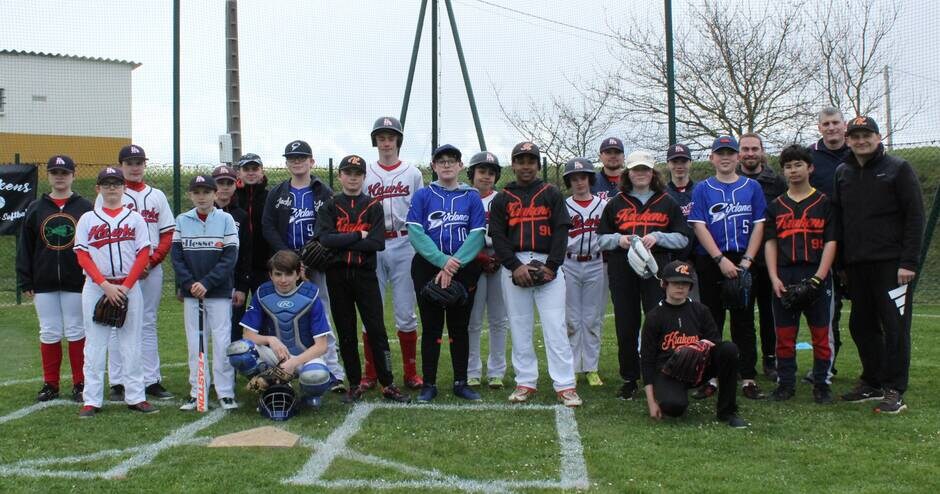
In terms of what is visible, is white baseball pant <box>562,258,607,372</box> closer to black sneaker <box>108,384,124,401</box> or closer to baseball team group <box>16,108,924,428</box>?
baseball team group <box>16,108,924,428</box>

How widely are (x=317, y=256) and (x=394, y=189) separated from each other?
0.99 metres

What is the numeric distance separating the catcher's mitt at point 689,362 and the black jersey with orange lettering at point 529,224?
1.13 meters

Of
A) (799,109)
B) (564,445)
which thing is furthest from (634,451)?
(799,109)

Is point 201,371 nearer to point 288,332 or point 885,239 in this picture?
point 288,332

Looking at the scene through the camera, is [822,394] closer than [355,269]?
Yes

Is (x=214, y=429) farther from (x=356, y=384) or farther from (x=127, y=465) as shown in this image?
(x=356, y=384)

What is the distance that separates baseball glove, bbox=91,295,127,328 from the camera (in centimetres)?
570

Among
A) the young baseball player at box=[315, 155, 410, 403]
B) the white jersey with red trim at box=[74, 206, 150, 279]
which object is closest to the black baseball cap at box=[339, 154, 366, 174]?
the young baseball player at box=[315, 155, 410, 403]

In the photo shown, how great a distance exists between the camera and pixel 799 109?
1761 centimetres

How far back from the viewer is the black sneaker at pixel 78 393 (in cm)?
622

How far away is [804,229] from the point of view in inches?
230

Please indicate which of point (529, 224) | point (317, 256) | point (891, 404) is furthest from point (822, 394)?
point (317, 256)

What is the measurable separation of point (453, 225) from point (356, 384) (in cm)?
142

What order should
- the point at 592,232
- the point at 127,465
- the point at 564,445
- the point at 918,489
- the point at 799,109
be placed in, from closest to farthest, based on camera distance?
the point at 918,489, the point at 127,465, the point at 564,445, the point at 592,232, the point at 799,109
